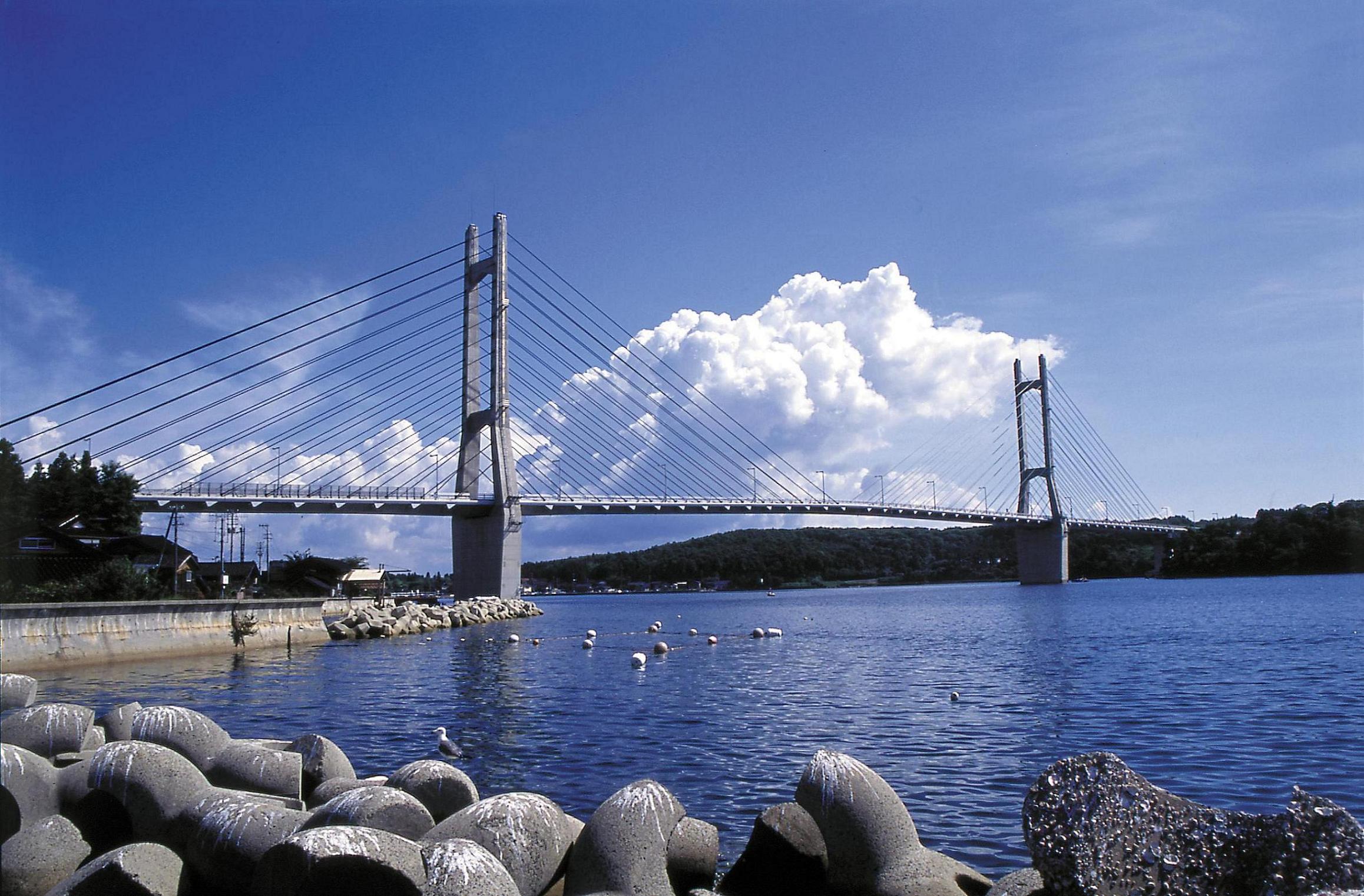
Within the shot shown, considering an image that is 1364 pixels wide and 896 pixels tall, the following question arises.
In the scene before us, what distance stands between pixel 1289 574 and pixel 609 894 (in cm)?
10980

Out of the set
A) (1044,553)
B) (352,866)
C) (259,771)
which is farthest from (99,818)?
(1044,553)

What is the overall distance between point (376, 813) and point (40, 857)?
188 centimetres

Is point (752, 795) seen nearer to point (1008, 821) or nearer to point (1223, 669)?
point (1008, 821)

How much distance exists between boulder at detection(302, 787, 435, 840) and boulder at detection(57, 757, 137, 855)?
4.66 ft

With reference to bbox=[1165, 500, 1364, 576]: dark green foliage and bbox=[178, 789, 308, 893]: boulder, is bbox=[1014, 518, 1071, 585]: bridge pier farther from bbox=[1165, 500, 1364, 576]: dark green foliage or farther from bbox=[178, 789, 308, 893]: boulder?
bbox=[178, 789, 308, 893]: boulder

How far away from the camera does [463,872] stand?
15.4 ft

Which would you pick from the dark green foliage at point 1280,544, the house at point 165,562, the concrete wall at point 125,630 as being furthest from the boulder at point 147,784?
the dark green foliage at point 1280,544

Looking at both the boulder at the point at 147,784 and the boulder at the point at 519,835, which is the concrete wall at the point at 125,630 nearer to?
the boulder at the point at 147,784

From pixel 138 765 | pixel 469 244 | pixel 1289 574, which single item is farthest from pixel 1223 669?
pixel 1289 574

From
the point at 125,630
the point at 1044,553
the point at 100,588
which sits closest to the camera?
the point at 125,630

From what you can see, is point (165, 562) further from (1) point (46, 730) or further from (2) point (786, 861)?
(2) point (786, 861)

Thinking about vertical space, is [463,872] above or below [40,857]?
above

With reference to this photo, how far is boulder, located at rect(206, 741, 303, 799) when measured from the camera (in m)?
6.93

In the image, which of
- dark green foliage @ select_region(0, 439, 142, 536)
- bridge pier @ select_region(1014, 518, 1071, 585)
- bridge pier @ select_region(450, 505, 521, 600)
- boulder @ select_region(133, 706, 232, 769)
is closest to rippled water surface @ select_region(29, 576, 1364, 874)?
boulder @ select_region(133, 706, 232, 769)
